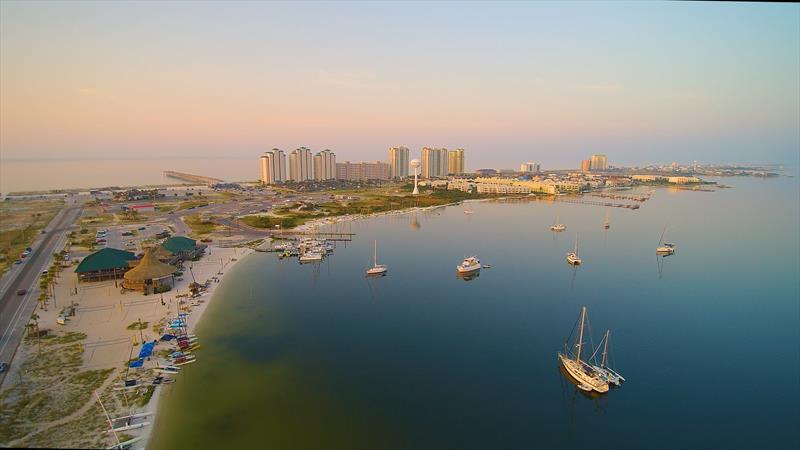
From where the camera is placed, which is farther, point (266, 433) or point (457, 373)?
point (457, 373)

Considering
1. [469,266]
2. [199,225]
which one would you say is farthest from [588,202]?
[199,225]

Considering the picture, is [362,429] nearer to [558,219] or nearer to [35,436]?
[35,436]

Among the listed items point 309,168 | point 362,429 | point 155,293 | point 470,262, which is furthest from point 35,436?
point 309,168

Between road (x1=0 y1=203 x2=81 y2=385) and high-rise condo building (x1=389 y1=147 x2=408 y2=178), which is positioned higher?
high-rise condo building (x1=389 y1=147 x2=408 y2=178)

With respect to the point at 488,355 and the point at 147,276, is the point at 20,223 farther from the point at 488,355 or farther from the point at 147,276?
the point at 488,355

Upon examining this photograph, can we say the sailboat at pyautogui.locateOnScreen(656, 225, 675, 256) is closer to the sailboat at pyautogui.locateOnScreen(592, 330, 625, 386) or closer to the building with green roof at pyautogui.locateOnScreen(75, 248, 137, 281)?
the sailboat at pyautogui.locateOnScreen(592, 330, 625, 386)

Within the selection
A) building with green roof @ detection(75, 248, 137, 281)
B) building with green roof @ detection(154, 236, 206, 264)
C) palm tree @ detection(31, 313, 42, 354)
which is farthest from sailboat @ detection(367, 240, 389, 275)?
palm tree @ detection(31, 313, 42, 354)

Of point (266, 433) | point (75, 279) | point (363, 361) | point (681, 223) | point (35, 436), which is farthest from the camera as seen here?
point (681, 223)
